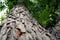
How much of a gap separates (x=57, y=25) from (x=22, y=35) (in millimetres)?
1111

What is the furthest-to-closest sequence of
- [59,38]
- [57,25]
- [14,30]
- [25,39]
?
[57,25], [59,38], [14,30], [25,39]

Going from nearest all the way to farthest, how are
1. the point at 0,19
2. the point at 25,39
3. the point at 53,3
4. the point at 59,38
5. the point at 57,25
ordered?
1. the point at 25,39
2. the point at 59,38
3. the point at 57,25
4. the point at 53,3
5. the point at 0,19

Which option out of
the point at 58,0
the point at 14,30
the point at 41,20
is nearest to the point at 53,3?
the point at 58,0

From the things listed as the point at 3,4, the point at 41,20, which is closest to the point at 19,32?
the point at 41,20

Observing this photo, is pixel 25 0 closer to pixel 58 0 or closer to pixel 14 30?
pixel 58 0

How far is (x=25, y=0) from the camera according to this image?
2.00 meters

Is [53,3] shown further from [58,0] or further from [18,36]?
[18,36]

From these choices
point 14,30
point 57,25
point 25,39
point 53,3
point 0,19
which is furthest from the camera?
point 0,19

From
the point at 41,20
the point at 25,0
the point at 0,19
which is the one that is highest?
the point at 25,0

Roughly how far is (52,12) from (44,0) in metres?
0.32

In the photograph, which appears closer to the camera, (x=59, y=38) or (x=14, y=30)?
(x=14, y=30)

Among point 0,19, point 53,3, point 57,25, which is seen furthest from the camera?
point 0,19

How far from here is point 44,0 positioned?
2205 millimetres

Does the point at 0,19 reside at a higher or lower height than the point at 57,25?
lower
